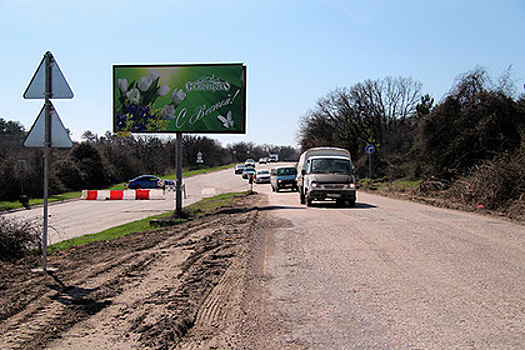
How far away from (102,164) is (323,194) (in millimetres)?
42106

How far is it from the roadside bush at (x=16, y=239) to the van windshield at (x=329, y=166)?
12.1m

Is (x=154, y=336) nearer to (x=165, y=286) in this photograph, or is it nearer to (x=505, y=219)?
(x=165, y=286)

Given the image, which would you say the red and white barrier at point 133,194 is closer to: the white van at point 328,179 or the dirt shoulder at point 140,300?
the white van at point 328,179

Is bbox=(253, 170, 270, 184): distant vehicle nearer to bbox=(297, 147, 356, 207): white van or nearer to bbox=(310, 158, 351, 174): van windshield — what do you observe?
bbox=(297, 147, 356, 207): white van

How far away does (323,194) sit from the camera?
19.6 metres

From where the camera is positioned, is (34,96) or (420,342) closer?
(420,342)

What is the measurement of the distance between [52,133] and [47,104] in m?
0.46

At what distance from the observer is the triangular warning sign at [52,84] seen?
7.75 metres

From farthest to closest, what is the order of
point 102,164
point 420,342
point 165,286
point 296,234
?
point 102,164 < point 296,234 < point 165,286 < point 420,342

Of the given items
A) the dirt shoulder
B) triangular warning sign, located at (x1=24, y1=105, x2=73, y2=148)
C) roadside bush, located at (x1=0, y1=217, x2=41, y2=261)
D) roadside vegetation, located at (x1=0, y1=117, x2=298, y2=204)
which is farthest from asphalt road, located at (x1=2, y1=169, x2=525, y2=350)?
roadside vegetation, located at (x1=0, y1=117, x2=298, y2=204)

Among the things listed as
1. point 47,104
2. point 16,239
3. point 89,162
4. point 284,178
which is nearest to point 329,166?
point 16,239

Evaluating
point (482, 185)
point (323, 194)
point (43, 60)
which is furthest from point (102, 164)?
point (43, 60)

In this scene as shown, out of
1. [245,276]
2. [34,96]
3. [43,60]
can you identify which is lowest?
[245,276]

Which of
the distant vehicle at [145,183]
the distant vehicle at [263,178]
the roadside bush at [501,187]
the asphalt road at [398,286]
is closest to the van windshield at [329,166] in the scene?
the roadside bush at [501,187]
